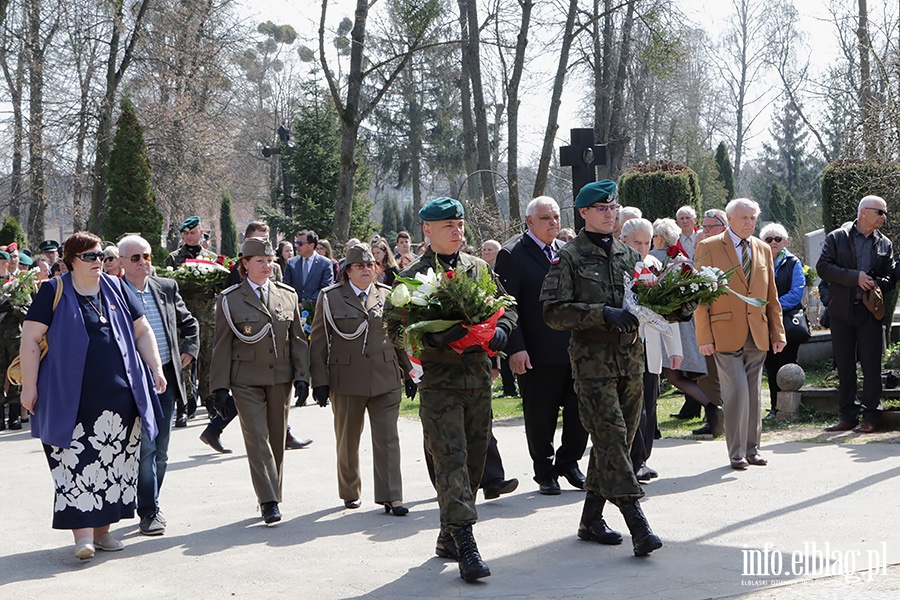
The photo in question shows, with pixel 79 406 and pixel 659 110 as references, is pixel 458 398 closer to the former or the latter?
pixel 79 406

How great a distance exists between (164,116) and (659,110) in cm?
2181

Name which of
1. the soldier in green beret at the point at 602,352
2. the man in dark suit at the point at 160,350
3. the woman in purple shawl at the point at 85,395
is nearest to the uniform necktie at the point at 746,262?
the soldier in green beret at the point at 602,352

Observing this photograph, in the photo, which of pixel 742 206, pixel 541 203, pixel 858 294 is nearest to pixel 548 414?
pixel 541 203

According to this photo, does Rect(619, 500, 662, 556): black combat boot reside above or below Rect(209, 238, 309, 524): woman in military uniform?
below

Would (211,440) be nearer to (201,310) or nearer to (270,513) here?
(201,310)

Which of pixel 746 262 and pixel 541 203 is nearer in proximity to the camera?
pixel 541 203

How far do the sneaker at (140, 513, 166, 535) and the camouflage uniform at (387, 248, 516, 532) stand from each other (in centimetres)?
237

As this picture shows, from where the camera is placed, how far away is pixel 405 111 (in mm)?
51562

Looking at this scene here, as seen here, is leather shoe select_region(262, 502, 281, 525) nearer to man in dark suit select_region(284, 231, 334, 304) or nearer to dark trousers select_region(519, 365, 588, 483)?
dark trousers select_region(519, 365, 588, 483)

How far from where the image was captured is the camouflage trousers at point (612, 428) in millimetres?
6012

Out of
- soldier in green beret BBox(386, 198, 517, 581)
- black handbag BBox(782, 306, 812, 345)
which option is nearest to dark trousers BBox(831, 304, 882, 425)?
black handbag BBox(782, 306, 812, 345)

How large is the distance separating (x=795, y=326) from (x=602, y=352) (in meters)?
5.66

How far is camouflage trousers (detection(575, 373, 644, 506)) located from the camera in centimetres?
601

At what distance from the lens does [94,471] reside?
22.1ft
